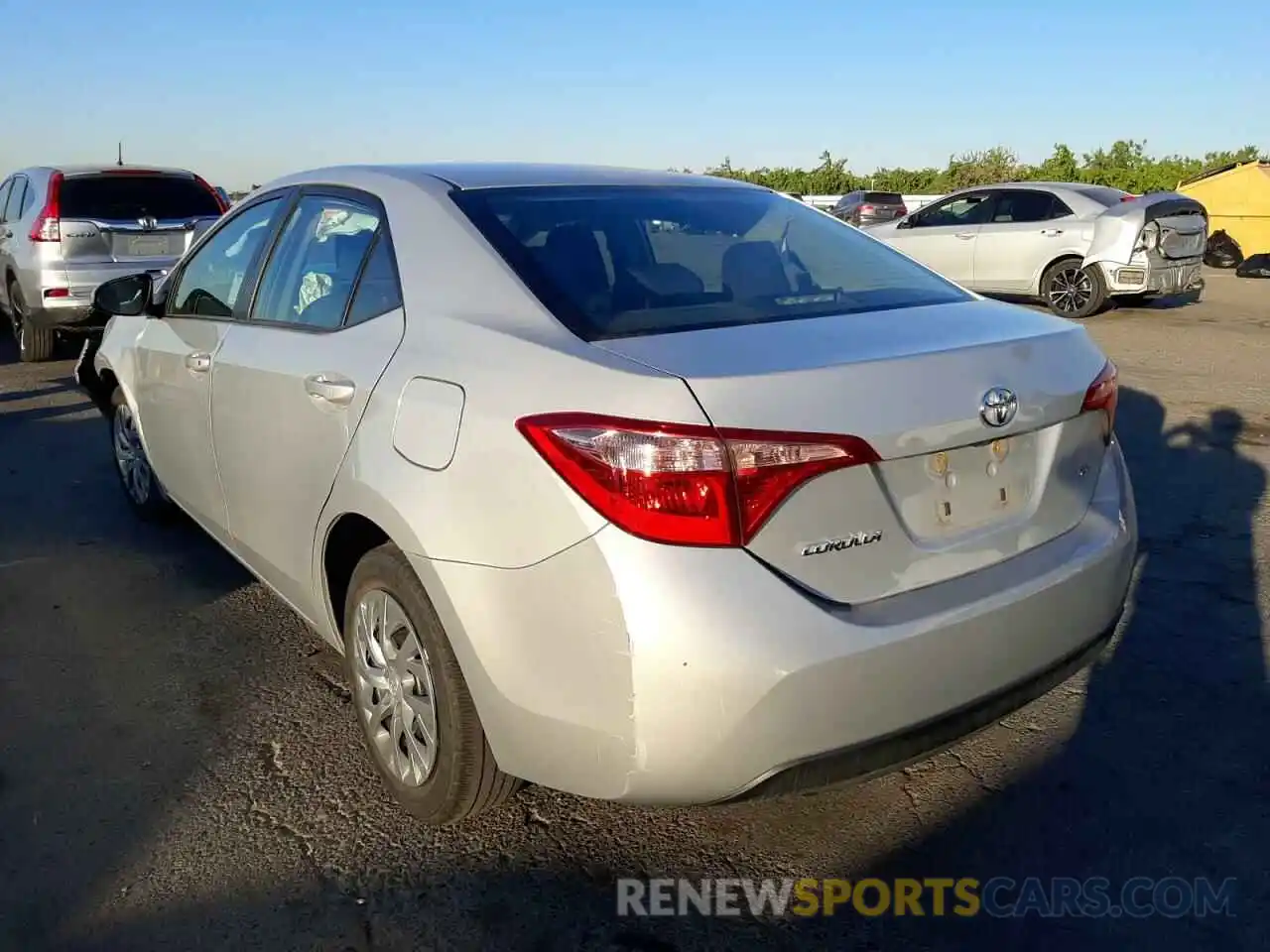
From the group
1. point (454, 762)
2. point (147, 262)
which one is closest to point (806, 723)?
point (454, 762)

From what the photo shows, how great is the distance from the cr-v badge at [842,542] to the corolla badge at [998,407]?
14.1 inches

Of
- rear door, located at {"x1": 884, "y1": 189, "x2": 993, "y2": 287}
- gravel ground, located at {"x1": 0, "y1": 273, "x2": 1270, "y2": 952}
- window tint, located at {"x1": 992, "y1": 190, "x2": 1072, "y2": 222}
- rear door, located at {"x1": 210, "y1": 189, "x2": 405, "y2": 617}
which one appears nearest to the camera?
gravel ground, located at {"x1": 0, "y1": 273, "x2": 1270, "y2": 952}

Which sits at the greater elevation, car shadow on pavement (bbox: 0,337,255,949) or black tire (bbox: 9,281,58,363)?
black tire (bbox: 9,281,58,363)

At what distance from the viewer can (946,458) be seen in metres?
2.19

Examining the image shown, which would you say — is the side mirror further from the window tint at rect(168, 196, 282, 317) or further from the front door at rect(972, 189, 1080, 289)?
the front door at rect(972, 189, 1080, 289)

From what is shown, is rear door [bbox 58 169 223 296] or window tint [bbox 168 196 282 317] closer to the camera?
window tint [bbox 168 196 282 317]

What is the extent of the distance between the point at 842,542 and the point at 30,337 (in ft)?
31.9

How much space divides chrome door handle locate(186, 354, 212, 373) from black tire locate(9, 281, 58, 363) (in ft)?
22.4

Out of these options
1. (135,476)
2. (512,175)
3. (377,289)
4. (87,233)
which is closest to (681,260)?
(512,175)

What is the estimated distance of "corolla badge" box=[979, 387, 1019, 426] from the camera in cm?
222

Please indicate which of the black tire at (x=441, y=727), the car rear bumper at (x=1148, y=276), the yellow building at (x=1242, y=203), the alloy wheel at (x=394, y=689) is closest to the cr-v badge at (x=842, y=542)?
the black tire at (x=441, y=727)

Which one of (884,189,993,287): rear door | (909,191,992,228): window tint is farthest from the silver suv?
(909,191,992,228): window tint

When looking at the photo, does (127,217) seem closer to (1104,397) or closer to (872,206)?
(1104,397)

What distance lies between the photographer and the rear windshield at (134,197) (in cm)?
914
